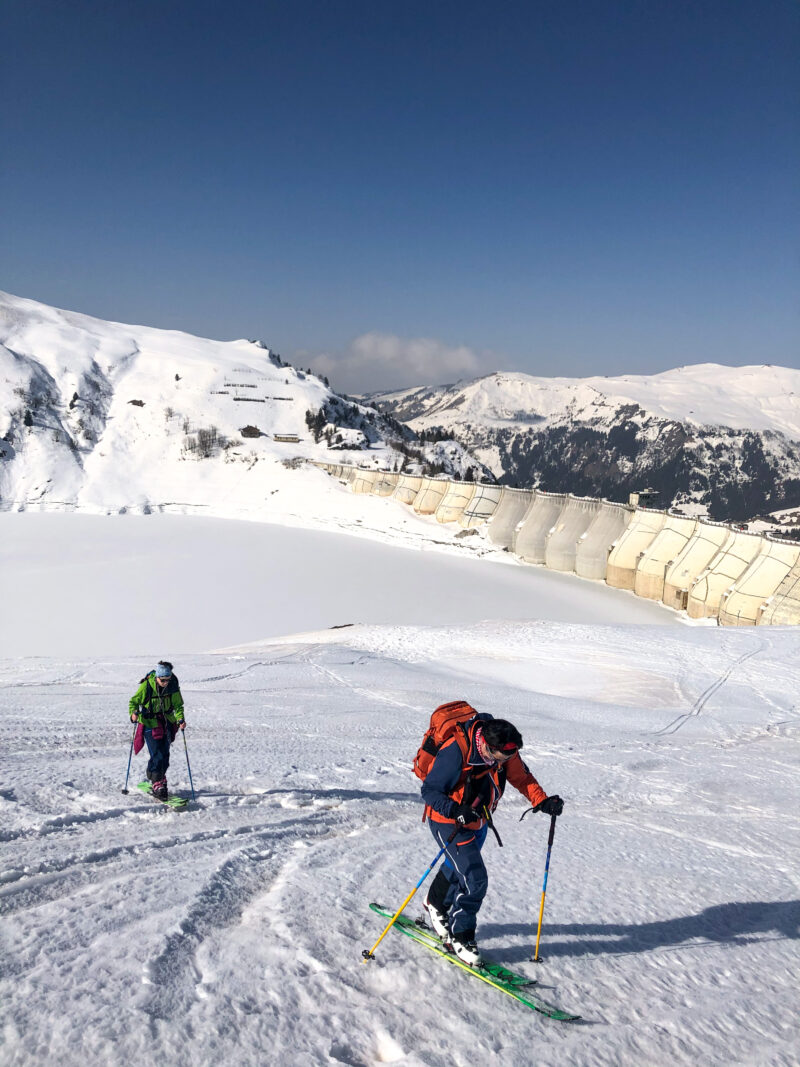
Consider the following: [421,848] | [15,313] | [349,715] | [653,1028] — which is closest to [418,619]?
[349,715]

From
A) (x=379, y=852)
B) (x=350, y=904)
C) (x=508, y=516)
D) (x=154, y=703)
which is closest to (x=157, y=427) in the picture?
(x=508, y=516)

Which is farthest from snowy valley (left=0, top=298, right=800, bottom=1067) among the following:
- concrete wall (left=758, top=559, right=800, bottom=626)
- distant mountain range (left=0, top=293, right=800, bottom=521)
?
distant mountain range (left=0, top=293, right=800, bottom=521)

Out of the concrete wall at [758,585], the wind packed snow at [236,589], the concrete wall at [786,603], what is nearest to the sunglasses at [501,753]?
the wind packed snow at [236,589]

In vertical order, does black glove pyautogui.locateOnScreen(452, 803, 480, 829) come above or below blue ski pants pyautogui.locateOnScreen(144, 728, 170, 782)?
above

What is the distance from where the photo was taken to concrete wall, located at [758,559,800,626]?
36125mm

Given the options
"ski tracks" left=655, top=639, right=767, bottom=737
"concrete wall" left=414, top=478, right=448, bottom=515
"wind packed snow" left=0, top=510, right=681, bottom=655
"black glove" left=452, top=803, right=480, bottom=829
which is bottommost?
"wind packed snow" left=0, top=510, right=681, bottom=655

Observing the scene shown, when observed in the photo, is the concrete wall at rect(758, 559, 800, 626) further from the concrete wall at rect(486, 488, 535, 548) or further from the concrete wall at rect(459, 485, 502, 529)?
the concrete wall at rect(459, 485, 502, 529)

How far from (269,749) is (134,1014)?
7.03 meters

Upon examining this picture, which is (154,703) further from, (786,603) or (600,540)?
(600,540)

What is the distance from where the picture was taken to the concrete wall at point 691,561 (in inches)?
1758

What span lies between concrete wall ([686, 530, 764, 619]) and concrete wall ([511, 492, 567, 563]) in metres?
17.1

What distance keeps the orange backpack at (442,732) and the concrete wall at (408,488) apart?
6820cm

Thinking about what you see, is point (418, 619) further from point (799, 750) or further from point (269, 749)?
point (269, 749)

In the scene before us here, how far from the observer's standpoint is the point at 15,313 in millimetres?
126625
